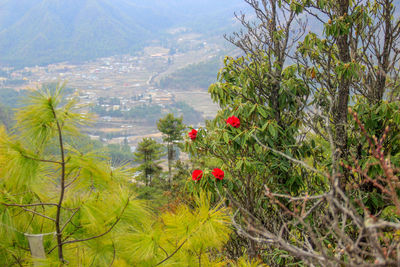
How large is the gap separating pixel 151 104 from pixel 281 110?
52657mm

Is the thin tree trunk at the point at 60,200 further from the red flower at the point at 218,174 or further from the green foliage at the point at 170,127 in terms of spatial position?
the green foliage at the point at 170,127

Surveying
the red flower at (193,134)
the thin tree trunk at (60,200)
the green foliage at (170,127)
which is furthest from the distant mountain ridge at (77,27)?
the thin tree trunk at (60,200)

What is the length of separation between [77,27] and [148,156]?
341ft

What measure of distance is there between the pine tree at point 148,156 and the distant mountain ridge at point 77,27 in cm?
8183

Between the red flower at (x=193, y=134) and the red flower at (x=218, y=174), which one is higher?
the red flower at (x=193, y=134)

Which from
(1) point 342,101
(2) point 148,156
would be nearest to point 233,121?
(1) point 342,101

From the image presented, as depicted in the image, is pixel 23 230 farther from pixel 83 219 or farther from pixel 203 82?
pixel 203 82

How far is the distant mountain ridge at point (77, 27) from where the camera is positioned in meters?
89.1

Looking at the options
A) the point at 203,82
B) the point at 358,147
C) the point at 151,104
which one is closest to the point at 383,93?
the point at 358,147

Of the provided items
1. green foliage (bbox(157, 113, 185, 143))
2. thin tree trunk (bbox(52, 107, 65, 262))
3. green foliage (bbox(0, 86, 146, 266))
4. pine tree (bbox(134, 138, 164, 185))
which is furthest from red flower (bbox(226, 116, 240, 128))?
green foliage (bbox(157, 113, 185, 143))

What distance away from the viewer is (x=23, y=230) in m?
1.24

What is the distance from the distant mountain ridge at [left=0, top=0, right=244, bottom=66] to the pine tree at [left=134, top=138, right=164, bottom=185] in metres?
81.8

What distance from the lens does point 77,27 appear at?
336ft

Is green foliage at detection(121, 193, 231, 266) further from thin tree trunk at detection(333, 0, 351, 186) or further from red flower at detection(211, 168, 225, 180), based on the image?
thin tree trunk at detection(333, 0, 351, 186)
